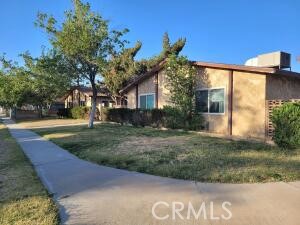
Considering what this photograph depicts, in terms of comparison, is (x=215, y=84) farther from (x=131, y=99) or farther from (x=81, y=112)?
(x=81, y=112)

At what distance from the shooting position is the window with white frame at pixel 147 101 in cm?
1995

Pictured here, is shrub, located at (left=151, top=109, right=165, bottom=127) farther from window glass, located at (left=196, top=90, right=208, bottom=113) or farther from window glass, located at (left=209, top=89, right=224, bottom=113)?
window glass, located at (left=209, top=89, right=224, bottom=113)

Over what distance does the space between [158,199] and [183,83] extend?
1157 centimetres

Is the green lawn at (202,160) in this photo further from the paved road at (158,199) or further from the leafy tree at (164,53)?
the leafy tree at (164,53)

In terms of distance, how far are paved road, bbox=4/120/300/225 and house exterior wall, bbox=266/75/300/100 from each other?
8.03 meters

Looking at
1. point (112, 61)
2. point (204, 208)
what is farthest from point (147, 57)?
point (204, 208)

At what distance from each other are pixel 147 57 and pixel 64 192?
28.8 meters

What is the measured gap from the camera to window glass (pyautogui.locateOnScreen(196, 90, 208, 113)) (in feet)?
50.5

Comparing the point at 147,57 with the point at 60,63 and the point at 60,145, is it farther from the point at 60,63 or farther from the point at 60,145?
the point at 60,145

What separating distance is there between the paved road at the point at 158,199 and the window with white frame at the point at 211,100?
9025mm

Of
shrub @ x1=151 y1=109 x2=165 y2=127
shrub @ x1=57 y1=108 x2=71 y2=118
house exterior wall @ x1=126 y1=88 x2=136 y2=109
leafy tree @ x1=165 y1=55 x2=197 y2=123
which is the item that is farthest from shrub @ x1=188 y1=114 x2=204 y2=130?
shrub @ x1=57 y1=108 x2=71 y2=118

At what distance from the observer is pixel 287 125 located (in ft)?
31.1

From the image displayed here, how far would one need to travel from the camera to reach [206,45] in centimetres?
3425

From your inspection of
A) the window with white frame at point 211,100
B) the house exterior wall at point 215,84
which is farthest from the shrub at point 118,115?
the house exterior wall at point 215,84
